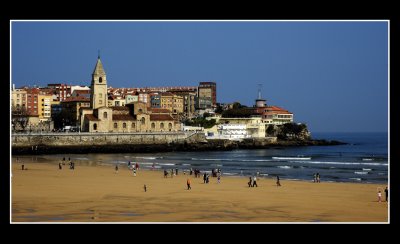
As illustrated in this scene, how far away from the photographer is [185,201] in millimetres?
21438

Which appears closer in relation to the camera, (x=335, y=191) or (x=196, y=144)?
(x=335, y=191)

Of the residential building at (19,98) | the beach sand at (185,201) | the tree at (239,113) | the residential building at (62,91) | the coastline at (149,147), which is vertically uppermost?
the residential building at (62,91)

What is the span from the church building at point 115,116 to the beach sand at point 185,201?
4215 cm

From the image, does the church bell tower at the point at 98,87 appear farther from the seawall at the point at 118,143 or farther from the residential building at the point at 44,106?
the residential building at the point at 44,106

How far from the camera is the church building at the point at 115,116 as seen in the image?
239ft

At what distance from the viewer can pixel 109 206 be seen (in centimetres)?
1973

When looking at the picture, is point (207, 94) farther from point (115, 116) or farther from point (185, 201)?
point (185, 201)

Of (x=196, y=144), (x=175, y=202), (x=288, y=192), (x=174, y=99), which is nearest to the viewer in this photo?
(x=175, y=202)

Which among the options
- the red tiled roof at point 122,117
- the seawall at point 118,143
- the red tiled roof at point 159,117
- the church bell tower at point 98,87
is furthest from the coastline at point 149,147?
the church bell tower at point 98,87
